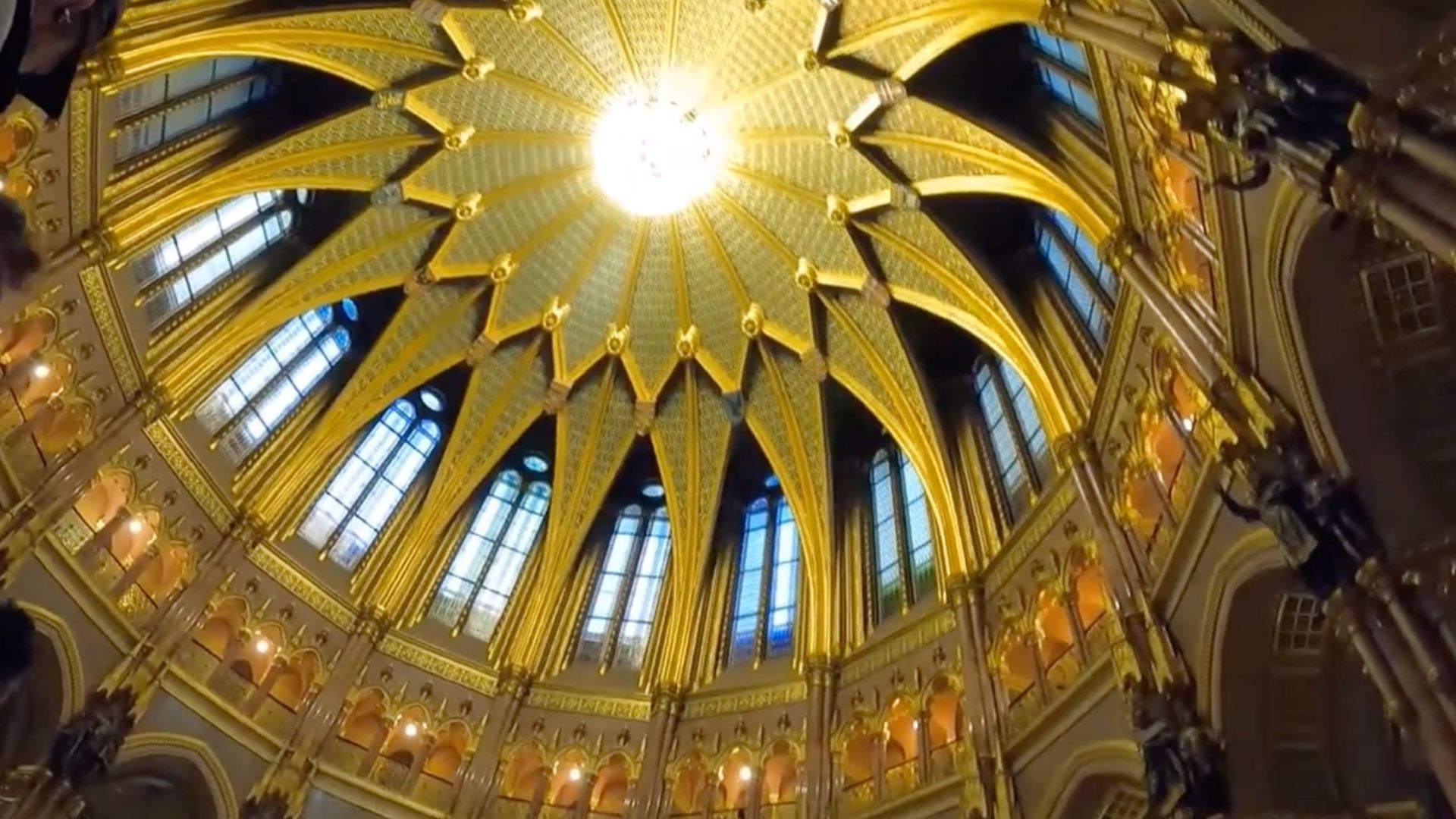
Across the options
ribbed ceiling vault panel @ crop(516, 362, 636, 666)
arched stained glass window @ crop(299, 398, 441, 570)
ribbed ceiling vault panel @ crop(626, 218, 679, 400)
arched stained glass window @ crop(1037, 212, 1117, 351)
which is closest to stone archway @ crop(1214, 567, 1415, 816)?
arched stained glass window @ crop(1037, 212, 1117, 351)

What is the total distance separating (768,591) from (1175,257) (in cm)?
1062

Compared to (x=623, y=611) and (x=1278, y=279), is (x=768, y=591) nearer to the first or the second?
(x=623, y=611)

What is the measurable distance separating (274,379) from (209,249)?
260 cm

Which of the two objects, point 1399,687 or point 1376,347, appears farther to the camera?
point 1376,347

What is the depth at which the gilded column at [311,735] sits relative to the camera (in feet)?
54.8

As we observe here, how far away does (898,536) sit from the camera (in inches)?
793

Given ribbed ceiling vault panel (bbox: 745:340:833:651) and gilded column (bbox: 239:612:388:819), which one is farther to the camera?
ribbed ceiling vault panel (bbox: 745:340:833:651)

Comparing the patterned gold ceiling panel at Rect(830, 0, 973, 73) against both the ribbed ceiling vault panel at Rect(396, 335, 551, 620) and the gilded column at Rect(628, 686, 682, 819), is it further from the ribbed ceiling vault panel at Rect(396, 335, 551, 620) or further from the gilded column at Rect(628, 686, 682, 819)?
the gilded column at Rect(628, 686, 682, 819)

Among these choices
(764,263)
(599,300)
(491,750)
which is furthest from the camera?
(599,300)

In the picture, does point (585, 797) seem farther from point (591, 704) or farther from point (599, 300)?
A: point (599, 300)

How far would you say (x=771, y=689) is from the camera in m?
18.8

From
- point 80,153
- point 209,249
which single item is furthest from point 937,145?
point 80,153

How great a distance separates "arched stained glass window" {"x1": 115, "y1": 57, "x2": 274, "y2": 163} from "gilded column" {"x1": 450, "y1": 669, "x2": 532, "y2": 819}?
10320mm

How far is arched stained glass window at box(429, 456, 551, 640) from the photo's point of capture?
2105 centimetres
